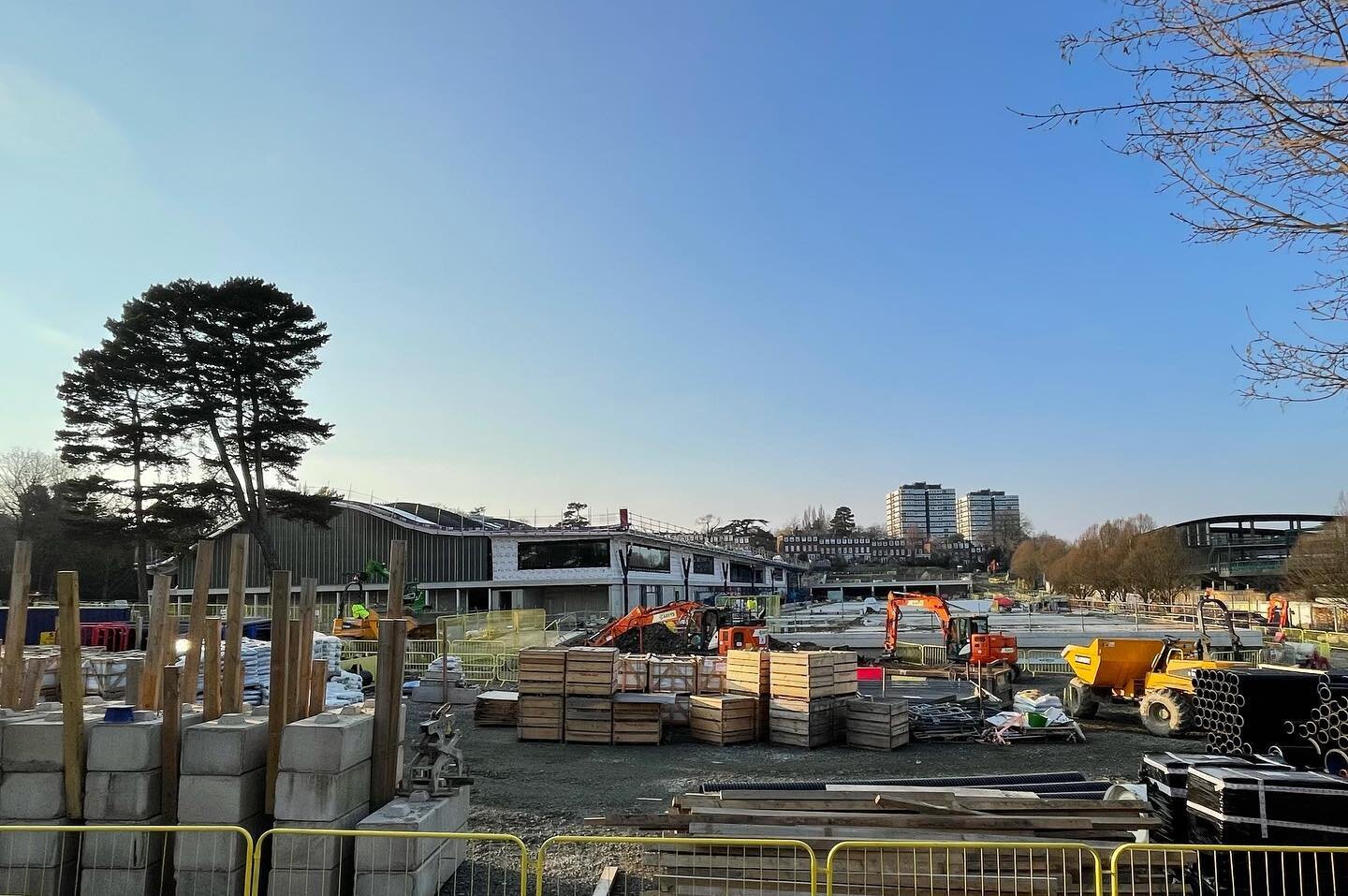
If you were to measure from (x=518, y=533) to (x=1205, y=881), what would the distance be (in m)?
52.8

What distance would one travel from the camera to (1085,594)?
3334 inches

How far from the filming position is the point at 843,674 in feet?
61.0

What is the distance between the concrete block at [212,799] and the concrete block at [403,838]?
3.38ft

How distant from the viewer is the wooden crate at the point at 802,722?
17312mm

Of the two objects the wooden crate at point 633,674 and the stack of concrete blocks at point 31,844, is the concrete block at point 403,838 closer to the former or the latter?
the stack of concrete blocks at point 31,844

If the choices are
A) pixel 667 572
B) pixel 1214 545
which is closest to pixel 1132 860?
pixel 667 572

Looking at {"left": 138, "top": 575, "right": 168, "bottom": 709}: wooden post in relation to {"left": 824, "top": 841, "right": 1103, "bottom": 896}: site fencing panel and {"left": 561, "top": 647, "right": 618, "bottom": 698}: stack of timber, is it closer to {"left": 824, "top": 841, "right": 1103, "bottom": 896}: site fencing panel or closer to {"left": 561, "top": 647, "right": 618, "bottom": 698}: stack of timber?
{"left": 824, "top": 841, "right": 1103, "bottom": 896}: site fencing panel

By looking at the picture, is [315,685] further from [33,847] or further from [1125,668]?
[1125,668]

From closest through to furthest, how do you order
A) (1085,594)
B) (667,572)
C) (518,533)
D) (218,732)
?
(218,732) < (518,533) < (667,572) < (1085,594)

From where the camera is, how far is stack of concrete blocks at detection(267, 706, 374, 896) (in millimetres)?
7348

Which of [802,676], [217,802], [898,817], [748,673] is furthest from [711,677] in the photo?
[217,802]

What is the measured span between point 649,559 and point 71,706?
183 feet

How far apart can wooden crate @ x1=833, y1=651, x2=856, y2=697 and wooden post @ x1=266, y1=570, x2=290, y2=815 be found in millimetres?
12582

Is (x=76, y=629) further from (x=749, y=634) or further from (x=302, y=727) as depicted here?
(x=749, y=634)
